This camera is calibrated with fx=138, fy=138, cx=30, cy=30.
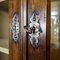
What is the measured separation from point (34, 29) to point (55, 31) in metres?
0.13

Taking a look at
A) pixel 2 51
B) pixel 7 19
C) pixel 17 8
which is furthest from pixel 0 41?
pixel 17 8

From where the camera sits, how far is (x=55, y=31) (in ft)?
2.64

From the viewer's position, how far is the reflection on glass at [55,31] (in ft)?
2.61

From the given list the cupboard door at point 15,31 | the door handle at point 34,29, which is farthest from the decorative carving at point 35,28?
the cupboard door at point 15,31

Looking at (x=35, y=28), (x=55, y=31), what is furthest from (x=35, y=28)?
(x=55, y=31)

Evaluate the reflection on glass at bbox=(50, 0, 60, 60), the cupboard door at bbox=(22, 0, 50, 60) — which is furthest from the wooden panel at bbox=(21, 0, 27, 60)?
the reflection on glass at bbox=(50, 0, 60, 60)

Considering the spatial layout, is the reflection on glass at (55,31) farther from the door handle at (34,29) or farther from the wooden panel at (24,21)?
the wooden panel at (24,21)

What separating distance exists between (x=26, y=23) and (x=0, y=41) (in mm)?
399

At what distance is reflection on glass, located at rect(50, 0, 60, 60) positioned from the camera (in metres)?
0.80

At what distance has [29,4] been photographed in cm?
87

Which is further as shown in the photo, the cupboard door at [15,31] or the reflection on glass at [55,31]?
the cupboard door at [15,31]

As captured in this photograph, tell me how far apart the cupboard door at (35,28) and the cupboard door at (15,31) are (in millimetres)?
51

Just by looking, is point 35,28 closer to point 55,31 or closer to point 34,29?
point 34,29

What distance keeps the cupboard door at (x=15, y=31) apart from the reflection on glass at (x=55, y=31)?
9.3 inches
